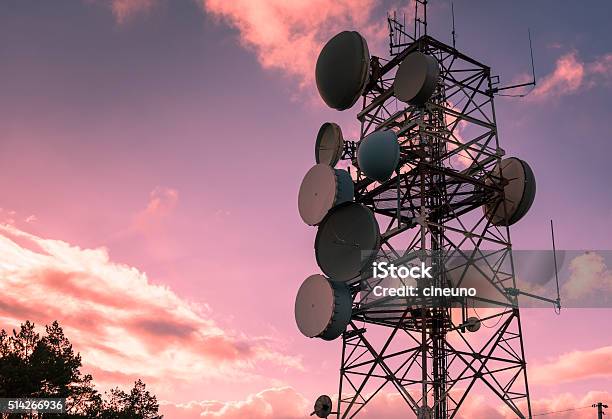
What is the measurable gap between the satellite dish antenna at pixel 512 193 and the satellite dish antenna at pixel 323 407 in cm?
1321

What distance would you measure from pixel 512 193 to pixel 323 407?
1544 centimetres

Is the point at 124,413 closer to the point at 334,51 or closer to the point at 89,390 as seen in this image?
the point at 89,390

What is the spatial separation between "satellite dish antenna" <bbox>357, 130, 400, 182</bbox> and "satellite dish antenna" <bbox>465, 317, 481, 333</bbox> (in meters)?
8.18

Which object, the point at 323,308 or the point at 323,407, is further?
the point at 323,407

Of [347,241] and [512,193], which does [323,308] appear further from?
[512,193]

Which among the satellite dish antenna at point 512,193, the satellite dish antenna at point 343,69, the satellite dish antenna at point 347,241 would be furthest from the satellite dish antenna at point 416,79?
the satellite dish antenna at point 512,193

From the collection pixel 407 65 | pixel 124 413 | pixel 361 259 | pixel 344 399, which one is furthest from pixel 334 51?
pixel 124 413

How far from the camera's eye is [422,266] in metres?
33.0

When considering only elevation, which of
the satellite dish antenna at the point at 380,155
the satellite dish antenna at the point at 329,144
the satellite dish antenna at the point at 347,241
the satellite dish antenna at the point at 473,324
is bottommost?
the satellite dish antenna at the point at 473,324

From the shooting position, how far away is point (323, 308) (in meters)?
35.3

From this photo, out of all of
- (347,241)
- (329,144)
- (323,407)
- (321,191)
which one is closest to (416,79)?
(329,144)

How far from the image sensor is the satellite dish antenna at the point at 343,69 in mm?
37469

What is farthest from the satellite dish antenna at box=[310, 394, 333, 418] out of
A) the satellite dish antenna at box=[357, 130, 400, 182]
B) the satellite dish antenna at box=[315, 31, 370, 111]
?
the satellite dish antenna at box=[315, 31, 370, 111]

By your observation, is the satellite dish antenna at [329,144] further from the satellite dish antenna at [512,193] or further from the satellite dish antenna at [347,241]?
the satellite dish antenna at [512,193]
